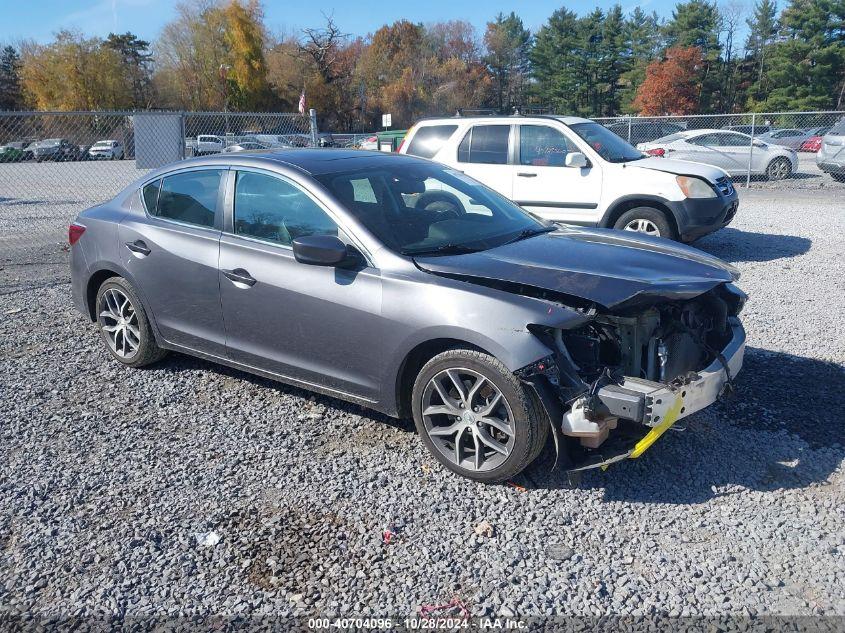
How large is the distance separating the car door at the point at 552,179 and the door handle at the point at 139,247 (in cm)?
568

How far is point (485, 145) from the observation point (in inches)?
385

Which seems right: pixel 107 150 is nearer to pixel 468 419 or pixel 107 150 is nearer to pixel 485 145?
pixel 485 145

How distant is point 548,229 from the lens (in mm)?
4809

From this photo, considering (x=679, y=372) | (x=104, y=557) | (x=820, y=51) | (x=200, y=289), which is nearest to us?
(x=104, y=557)

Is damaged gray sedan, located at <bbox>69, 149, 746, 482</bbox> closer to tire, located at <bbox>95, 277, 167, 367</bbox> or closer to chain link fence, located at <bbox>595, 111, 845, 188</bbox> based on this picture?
tire, located at <bbox>95, 277, 167, 367</bbox>

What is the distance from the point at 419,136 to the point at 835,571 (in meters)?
8.29

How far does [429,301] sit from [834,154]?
55.1 feet

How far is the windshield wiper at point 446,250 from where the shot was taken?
404 centimetres

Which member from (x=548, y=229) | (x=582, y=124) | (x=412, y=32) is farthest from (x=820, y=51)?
(x=548, y=229)

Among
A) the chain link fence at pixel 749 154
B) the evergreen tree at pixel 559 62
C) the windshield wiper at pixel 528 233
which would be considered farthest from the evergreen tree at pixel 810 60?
the windshield wiper at pixel 528 233

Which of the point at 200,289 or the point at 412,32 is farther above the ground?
the point at 412,32

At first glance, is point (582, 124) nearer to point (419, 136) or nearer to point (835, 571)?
point (419, 136)

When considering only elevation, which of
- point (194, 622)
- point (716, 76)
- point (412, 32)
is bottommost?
point (194, 622)

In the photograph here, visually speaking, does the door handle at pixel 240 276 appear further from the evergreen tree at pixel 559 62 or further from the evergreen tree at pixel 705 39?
the evergreen tree at pixel 559 62
